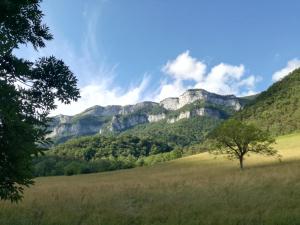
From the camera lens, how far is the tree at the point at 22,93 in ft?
27.7

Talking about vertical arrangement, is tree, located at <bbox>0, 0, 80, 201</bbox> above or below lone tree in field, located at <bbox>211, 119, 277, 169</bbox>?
below

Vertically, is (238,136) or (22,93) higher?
(238,136)

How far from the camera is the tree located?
8.43 m

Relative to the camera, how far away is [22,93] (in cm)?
977

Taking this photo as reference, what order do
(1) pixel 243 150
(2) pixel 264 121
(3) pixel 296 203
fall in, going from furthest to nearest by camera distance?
(2) pixel 264 121 → (1) pixel 243 150 → (3) pixel 296 203

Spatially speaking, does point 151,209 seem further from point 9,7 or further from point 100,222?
point 9,7

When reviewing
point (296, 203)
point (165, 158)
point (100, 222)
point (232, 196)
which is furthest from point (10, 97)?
point (165, 158)

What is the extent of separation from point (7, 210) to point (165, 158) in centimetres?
13676

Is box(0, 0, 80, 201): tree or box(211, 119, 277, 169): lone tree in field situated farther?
box(211, 119, 277, 169): lone tree in field

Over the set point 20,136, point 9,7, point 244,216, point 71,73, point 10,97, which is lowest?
point 244,216

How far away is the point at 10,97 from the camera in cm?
Answer: 841

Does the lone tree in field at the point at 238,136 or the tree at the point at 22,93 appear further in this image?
the lone tree in field at the point at 238,136

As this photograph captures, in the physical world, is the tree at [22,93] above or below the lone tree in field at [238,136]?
below

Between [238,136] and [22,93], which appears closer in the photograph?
[22,93]
